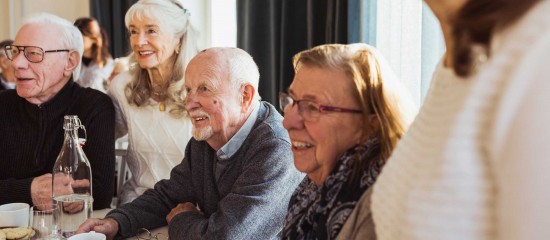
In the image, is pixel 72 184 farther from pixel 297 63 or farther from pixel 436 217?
pixel 436 217

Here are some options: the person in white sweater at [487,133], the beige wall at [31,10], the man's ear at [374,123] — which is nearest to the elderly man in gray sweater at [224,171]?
the man's ear at [374,123]

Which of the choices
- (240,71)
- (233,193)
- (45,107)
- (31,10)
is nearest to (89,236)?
(233,193)

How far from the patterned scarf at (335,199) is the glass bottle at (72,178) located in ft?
2.41

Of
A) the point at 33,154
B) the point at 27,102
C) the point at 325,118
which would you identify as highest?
the point at 325,118

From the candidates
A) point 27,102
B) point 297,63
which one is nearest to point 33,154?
point 27,102

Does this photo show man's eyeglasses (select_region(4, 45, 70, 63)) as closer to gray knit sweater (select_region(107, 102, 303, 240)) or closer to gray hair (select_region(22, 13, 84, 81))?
gray hair (select_region(22, 13, 84, 81))

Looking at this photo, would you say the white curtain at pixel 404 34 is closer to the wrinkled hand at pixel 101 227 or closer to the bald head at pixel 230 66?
the bald head at pixel 230 66

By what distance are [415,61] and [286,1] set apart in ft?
3.60

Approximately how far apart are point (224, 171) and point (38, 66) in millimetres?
966

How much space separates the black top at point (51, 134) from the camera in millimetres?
2215

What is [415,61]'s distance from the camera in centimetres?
289

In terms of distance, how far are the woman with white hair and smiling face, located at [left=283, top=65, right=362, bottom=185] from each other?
1106mm

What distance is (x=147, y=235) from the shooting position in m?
1.85

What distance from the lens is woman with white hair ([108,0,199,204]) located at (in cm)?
241
